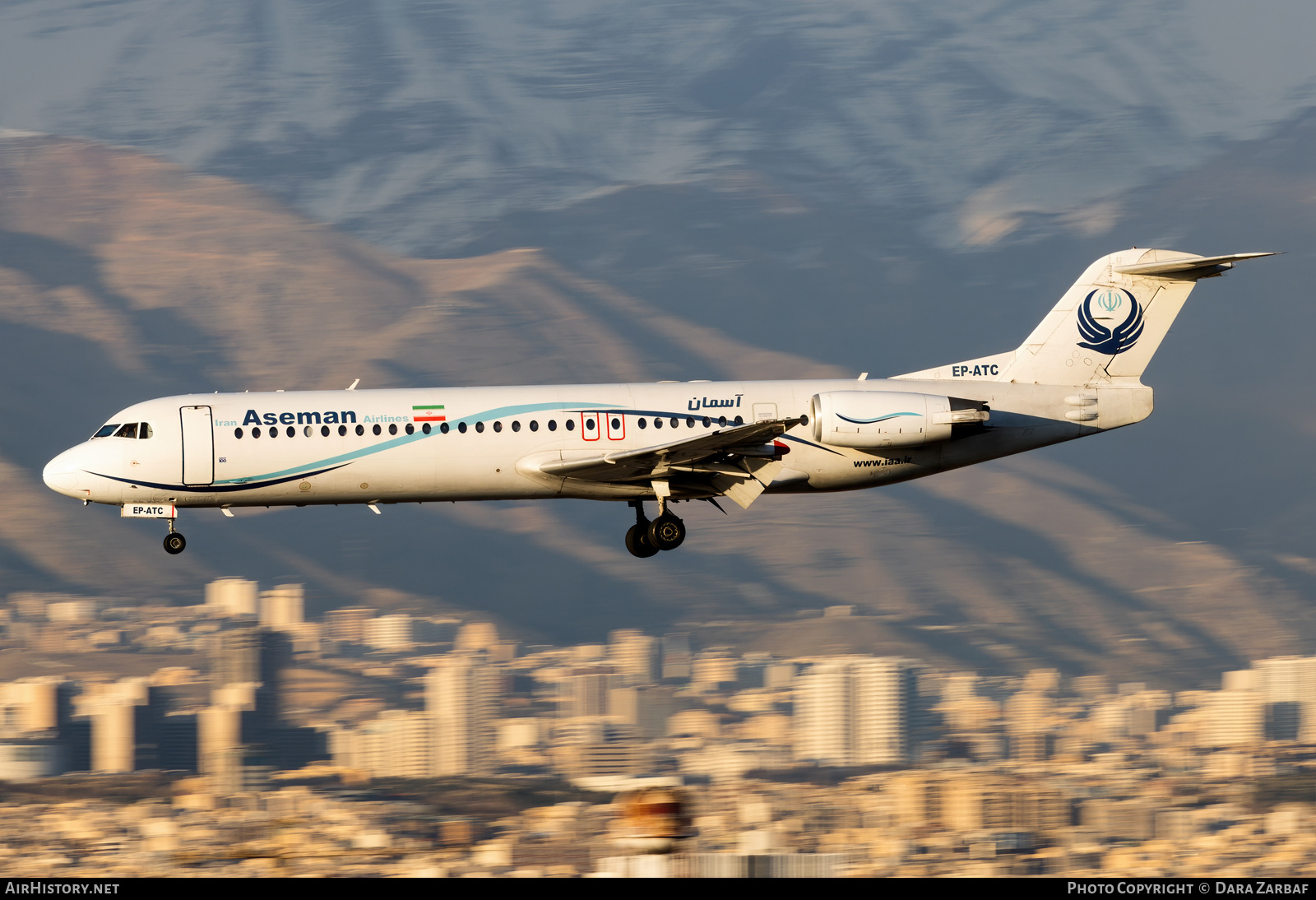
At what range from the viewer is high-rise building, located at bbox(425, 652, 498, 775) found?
88.1 meters

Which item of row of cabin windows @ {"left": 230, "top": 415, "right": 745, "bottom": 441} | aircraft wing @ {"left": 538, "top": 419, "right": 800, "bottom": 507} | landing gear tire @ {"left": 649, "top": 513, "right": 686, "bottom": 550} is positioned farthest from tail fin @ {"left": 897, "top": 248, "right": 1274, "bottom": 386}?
row of cabin windows @ {"left": 230, "top": 415, "right": 745, "bottom": 441}

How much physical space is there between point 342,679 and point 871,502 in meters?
72.6

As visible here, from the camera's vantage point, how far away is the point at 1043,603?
146 metres

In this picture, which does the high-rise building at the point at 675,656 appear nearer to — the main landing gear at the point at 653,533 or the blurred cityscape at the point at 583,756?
the blurred cityscape at the point at 583,756

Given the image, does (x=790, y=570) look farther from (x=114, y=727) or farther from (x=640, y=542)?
(x=640, y=542)

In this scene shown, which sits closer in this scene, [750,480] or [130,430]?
[130,430]

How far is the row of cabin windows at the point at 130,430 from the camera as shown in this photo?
40.1m

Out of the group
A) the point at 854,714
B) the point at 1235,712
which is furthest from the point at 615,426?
the point at 1235,712

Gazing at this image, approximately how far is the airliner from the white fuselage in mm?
40

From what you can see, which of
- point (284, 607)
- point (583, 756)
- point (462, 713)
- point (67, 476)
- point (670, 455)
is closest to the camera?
point (670, 455)

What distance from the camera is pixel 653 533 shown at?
4178 cm

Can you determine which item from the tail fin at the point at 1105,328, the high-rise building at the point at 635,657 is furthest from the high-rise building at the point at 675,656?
the tail fin at the point at 1105,328

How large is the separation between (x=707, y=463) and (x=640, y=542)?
12.3 feet
